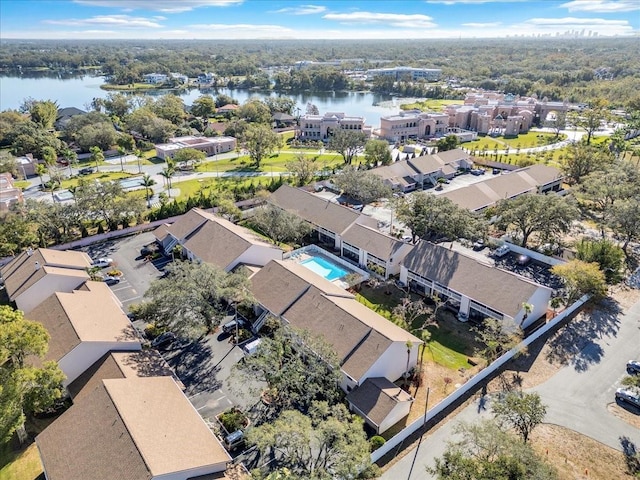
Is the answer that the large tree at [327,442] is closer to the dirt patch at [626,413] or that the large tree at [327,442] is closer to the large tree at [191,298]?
the large tree at [191,298]

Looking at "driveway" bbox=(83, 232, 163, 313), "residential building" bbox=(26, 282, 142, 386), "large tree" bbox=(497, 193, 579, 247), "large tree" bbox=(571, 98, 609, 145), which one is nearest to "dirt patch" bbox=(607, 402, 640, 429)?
"large tree" bbox=(497, 193, 579, 247)

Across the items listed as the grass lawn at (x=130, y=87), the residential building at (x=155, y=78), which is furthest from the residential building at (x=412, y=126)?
the residential building at (x=155, y=78)

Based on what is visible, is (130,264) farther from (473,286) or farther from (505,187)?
(505,187)

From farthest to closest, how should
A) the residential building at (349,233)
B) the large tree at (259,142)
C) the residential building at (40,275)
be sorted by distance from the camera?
the large tree at (259,142) → the residential building at (349,233) → the residential building at (40,275)

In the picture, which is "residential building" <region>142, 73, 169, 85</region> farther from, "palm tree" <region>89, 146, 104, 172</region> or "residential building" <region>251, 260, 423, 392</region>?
"residential building" <region>251, 260, 423, 392</region>

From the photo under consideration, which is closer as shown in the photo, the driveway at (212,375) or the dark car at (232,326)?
the driveway at (212,375)

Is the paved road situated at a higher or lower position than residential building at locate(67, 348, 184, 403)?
lower

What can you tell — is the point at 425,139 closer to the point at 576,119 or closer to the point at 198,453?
the point at 576,119
